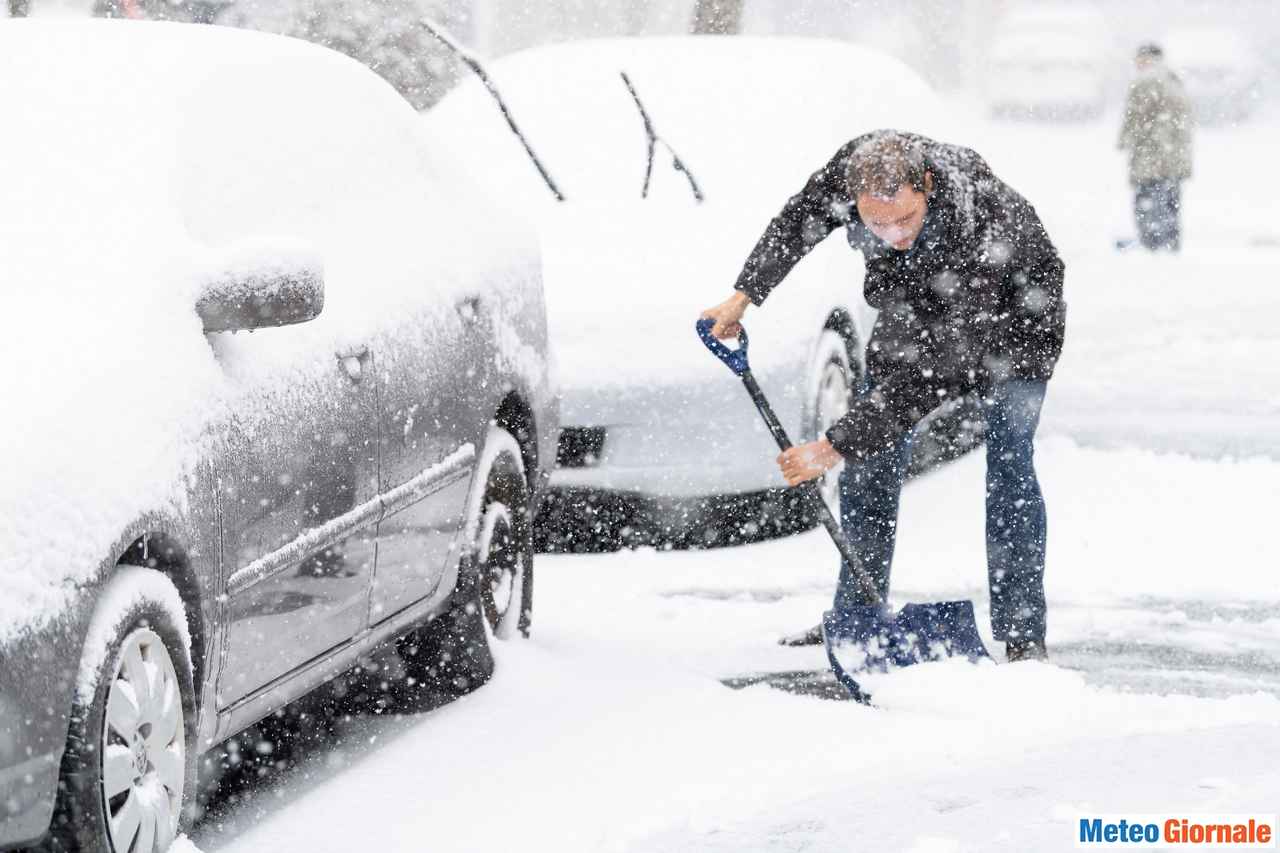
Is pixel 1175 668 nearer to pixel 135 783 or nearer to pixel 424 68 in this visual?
pixel 135 783

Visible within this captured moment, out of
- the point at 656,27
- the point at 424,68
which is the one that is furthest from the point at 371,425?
the point at 656,27

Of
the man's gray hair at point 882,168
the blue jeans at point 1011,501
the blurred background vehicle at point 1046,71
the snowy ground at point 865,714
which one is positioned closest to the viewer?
the snowy ground at point 865,714

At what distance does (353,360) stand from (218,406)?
719mm

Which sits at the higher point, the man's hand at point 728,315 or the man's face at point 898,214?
the man's face at point 898,214

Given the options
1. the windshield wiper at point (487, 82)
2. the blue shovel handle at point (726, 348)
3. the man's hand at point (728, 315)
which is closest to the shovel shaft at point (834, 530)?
the blue shovel handle at point (726, 348)

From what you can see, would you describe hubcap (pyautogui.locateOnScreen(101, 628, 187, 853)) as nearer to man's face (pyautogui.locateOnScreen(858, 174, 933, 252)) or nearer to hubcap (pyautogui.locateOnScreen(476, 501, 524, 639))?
hubcap (pyautogui.locateOnScreen(476, 501, 524, 639))

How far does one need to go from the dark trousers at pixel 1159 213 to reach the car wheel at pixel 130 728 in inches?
608

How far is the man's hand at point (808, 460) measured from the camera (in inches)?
233

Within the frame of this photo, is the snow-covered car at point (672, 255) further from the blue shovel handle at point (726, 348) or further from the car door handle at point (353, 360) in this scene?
the car door handle at point (353, 360)

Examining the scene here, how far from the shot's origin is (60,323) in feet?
13.7

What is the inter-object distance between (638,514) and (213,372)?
12.4 feet

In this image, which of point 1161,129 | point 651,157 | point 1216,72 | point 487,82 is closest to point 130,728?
point 487,82

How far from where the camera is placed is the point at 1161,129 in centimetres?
1884

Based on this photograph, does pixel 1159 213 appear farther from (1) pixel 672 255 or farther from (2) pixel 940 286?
(2) pixel 940 286
